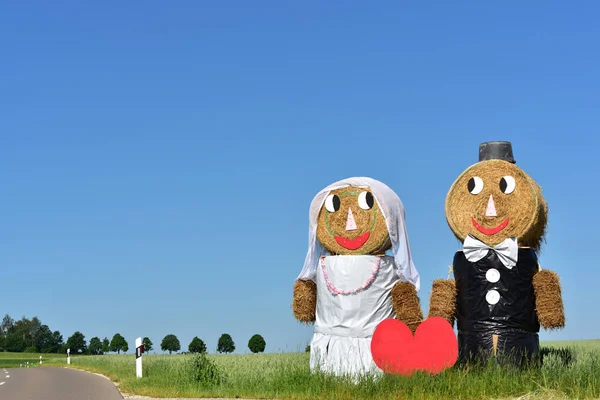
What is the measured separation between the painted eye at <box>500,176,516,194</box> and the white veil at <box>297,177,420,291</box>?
2.02 m

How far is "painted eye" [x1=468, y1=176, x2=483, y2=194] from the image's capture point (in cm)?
1262

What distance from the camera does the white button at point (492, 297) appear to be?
490 inches

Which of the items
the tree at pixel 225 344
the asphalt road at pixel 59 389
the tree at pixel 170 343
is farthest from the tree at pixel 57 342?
the asphalt road at pixel 59 389

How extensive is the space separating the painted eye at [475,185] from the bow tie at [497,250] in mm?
792

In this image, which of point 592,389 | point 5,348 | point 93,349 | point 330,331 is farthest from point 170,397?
point 5,348

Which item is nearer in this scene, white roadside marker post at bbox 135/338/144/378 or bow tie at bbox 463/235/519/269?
bow tie at bbox 463/235/519/269

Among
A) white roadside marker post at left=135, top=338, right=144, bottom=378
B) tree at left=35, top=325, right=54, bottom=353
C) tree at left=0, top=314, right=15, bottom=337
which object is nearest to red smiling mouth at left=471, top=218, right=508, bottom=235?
white roadside marker post at left=135, top=338, right=144, bottom=378

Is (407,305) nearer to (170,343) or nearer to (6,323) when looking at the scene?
(170,343)

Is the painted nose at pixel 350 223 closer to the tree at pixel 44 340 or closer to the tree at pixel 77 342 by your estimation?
the tree at pixel 77 342

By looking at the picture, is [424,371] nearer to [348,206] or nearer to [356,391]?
[356,391]

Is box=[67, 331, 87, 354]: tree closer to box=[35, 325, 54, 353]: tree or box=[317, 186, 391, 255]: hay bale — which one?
box=[35, 325, 54, 353]: tree

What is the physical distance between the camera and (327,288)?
44.9 ft

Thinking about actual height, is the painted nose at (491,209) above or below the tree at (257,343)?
above

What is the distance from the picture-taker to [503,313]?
12367mm
